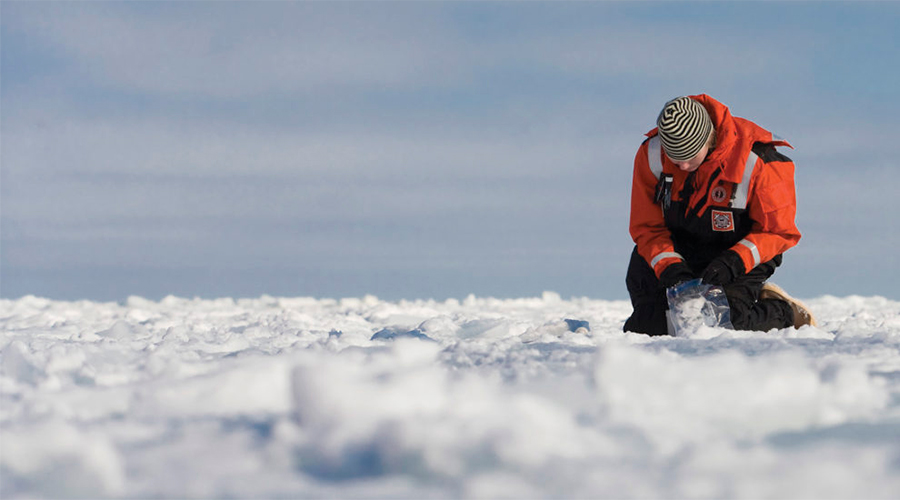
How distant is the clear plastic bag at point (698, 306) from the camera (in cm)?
395

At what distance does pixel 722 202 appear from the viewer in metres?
4.04

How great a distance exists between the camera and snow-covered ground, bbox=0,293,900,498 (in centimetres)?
145

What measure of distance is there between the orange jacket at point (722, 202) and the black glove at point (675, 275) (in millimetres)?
42

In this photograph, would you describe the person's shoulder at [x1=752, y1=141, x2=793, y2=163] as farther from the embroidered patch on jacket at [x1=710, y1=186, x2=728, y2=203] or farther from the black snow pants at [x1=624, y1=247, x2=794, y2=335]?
the black snow pants at [x1=624, y1=247, x2=794, y2=335]

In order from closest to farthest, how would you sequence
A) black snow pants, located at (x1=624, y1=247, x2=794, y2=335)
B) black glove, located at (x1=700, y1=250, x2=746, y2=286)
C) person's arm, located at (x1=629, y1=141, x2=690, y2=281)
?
black glove, located at (x1=700, y1=250, x2=746, y2=286) < black snow pants, located at (x1=624, y1=247, x2=794, y2=335) < person's arm, located at (x1=629, y1=141, x2=690, y2=281)

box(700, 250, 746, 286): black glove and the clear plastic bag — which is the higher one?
box(700, 250, 746, 286): black glove

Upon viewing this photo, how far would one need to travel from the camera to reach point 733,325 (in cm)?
403

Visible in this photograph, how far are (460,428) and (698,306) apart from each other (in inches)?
105

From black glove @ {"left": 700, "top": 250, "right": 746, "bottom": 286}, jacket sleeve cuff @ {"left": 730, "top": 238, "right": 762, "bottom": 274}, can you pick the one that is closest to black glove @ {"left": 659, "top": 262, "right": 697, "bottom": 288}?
black glove @ {"left": 700, "top": 250, "right": 746, "bottom": 286}

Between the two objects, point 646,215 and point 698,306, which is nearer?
point 698,306

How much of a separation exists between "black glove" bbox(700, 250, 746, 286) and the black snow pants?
0.26m

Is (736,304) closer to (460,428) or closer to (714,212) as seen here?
(714,212)

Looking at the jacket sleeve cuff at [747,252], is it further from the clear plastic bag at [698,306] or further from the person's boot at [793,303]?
the person's boot at [793,303]

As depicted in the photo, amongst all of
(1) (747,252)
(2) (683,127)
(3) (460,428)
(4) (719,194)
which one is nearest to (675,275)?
(1) (747,252)
